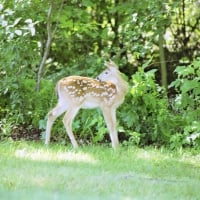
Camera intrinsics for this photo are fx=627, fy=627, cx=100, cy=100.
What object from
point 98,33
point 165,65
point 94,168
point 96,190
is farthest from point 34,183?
point 165,65

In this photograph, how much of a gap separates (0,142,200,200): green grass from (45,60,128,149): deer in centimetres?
28

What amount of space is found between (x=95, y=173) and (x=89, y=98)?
2014 mm

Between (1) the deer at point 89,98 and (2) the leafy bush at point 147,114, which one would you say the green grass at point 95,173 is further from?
(2) the leafy bush at point 147,114

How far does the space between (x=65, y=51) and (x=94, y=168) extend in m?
6.53

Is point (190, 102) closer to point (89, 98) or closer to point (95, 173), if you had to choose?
point (89, 98)

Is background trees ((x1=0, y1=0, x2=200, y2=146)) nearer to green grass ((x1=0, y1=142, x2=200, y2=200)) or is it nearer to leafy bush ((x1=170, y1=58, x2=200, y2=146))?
leafy bush ((x1=170, y1=58, x2=200, y2=146))

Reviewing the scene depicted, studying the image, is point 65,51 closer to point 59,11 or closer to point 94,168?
point 59,11

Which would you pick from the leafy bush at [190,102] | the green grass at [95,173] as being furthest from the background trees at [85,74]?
the green grass at [95,173]

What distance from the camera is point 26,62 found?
9.05 m

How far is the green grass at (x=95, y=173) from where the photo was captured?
5203 mm

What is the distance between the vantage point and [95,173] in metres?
5.98

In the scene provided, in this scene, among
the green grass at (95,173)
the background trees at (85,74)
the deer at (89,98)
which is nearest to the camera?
the green grass at (95,173)

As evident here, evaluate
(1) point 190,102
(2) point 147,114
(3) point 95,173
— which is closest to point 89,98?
(2) point 147,114

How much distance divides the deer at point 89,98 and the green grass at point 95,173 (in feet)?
0.90
